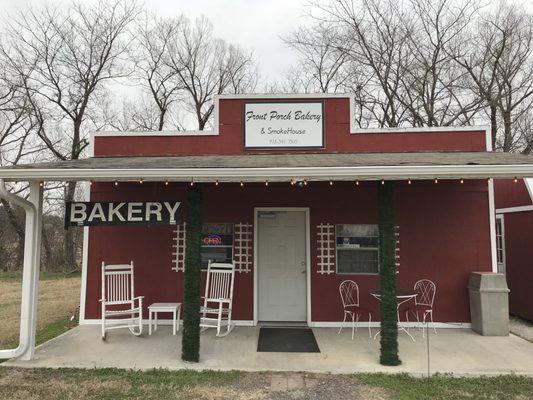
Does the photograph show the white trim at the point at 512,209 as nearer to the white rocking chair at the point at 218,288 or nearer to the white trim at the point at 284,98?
the white trim at the point at 284,98

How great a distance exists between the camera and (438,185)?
24.5ft

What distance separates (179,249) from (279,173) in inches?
131

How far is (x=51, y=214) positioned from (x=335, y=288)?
18.1m

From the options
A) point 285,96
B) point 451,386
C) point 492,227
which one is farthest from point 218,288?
point 492,227

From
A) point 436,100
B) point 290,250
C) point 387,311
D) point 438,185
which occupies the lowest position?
point 387,311

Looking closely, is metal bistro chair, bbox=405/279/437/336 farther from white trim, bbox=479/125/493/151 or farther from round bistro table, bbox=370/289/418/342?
white trim, bbox=479/125/493/151

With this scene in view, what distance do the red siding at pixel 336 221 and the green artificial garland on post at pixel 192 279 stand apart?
2017 millimetres

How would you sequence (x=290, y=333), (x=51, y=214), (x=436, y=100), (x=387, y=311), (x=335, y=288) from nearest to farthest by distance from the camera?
(x=387, y=311), (x=290, y=333), (x=335, y=288), (x=436, y=100), (x=51, y=214)

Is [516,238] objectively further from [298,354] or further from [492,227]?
[298,354]

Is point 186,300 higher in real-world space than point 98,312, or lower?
higher

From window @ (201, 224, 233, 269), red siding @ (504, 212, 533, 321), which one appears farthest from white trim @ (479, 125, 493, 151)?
window @ (201, 224, 233, 269)

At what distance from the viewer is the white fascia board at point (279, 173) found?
4.92 metres

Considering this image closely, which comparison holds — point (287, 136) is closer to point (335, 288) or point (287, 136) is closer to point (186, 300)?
point (335, 288)

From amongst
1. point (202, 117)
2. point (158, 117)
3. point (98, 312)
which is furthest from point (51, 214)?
point (98, 312)
